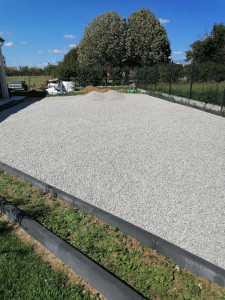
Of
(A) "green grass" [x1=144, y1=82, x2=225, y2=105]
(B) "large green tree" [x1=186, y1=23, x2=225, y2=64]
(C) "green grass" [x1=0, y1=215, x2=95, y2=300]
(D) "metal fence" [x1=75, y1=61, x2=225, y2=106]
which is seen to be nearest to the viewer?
(C) "green grass" [x1=0, y1=215, x2=95, y2=300]

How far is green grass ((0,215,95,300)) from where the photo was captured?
1.98 metres

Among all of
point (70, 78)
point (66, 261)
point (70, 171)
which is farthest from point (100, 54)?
point (66, 261)

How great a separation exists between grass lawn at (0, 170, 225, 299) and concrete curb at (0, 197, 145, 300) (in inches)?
9.9

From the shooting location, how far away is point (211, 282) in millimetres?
2088

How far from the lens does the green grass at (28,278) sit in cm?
198

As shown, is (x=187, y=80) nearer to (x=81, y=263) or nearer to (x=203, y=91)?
(x=203, y=91)

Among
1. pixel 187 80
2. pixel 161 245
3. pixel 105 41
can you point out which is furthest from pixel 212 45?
pixel 161 245

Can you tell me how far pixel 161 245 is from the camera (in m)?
2.41

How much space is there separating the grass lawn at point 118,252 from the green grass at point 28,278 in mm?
60

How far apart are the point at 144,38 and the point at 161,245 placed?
35.0 meters

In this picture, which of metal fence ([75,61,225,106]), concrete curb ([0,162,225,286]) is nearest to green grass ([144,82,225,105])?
metal fence ([75,61,225,106])

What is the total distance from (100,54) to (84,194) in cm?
3259

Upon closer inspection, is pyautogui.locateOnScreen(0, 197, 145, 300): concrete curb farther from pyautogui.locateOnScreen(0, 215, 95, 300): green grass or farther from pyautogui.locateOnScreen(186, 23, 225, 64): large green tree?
pyautogui.locateOnScreen(186, 23, 225, 64): large green tree

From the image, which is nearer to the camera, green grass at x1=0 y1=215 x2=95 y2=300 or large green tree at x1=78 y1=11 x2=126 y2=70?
green grass at x1=0 y1=215 x2=95 y2=300
